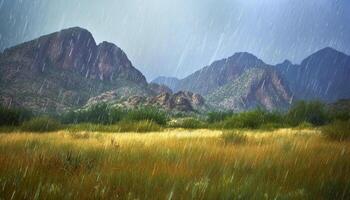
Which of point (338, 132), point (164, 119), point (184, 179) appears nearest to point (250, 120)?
point (164, 119)

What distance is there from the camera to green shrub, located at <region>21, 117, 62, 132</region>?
2811cm

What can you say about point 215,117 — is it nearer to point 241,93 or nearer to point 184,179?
point 184,179

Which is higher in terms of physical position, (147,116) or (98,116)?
(147,116)

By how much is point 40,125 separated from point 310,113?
4021cm

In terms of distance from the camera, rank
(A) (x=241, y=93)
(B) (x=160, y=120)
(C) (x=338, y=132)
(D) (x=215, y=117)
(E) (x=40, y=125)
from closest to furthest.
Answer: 1. (C) (x=338, y=132)
2. (E) (x=40, y=125)
3. (B) (x=160, y=120)
4. (D) (x=215, y=117)
5. (A) (x=241, y=93)

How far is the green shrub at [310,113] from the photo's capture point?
5403 centimetres

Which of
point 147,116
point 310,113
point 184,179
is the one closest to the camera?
point 184,179

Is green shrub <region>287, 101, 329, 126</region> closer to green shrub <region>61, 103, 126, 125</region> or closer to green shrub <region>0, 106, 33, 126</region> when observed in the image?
green shrub <region>61, 103, 126, 125</region>

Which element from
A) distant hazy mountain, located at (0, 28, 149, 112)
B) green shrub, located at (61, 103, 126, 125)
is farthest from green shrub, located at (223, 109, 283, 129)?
distant hazy mountain, located at (0, 28, 149, 112)

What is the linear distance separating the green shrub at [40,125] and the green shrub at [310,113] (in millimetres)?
34985

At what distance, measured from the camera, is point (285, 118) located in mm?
48562

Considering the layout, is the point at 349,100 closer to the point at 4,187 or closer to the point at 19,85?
the point at 19,85

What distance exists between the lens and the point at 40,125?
29188mm

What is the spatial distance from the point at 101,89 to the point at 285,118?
11223cm
